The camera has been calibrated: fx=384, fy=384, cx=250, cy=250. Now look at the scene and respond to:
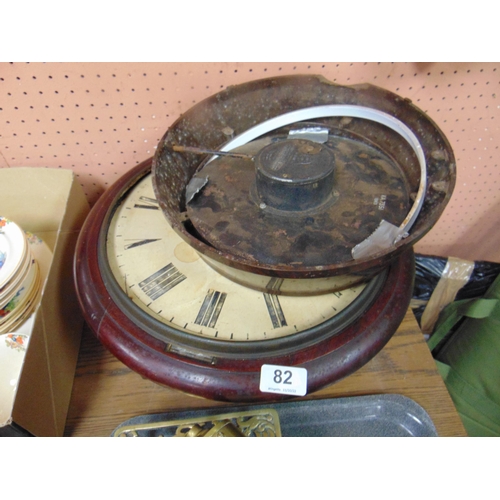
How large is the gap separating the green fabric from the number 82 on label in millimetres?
972

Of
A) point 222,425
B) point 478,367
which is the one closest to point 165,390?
point 222,425

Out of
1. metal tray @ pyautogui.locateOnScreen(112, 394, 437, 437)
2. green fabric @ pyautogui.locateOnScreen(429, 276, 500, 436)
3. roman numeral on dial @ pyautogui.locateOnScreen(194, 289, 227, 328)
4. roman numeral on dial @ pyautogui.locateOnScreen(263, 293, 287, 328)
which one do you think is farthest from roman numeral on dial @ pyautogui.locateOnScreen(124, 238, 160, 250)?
green fabric @ pyautogui.locateOnScreen(429, 276, 500, 436)

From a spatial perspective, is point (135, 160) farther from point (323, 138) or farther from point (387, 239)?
point (387, 239)

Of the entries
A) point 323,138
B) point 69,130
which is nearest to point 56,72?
point 69,130

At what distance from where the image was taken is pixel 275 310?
89 cm

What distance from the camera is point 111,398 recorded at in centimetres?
107

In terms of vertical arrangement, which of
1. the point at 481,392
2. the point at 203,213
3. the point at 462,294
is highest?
the point at 203,213

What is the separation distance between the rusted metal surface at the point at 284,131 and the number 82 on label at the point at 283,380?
0.70ft

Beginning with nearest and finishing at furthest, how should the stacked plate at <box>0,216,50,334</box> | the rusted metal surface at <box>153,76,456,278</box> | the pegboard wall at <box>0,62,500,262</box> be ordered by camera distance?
1. the rusted metal surface at <box>153,76,456,278</box>
2. the stacked plate at <box>0,216,50,334</box>
3. the pegboard wall at <box>0,62,500,262</box>

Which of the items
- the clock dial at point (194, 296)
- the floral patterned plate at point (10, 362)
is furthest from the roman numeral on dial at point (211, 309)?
the floral patterned plate at point (10, 362)

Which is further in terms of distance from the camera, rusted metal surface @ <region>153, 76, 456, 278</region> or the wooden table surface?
the wooden table surface

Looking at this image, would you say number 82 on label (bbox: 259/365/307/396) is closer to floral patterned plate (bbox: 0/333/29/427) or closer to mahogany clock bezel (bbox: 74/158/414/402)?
mahogany clock bezel (bbox: 74/158/414/402)

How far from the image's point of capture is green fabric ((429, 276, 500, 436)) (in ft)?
4.51

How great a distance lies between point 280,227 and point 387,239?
9.6 inches
